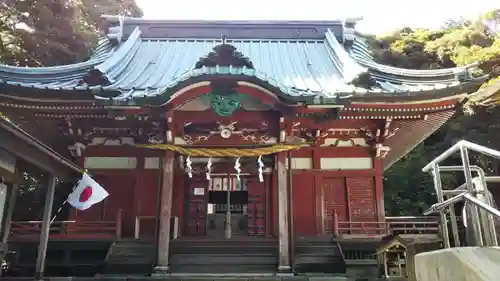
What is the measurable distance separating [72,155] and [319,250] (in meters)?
6.49

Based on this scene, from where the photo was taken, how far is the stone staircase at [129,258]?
9.14 meters

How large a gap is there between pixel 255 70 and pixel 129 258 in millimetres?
4871

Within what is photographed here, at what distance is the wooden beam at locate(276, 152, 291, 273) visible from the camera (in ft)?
28.6

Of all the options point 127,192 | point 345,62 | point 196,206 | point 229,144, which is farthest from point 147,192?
point 345,62

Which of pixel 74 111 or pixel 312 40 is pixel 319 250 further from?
pixel 312 40

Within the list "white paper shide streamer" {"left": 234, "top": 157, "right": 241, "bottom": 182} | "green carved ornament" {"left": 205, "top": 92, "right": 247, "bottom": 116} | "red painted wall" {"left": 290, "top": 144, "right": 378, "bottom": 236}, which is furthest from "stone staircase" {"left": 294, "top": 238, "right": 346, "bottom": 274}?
"green carved ornament" {"left": 205, "top": 92, "right": 247, "bottom": 116}

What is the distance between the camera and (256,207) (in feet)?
35.0

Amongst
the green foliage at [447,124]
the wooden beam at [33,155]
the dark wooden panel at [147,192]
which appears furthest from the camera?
the green foliage at [447,124]

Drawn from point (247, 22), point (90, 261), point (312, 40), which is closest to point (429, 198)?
point (312, 40)

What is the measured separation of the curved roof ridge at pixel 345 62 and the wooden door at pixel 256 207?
134 inches

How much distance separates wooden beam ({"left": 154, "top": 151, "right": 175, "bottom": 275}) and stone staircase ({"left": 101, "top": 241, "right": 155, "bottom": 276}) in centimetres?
61

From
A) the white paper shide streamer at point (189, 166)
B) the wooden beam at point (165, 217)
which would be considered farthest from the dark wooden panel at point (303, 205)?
the wooden beam at point (165, 217)

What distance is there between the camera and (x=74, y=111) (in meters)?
9.64

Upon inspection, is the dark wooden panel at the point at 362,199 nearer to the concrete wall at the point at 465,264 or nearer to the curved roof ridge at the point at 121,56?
the concrete wall at the point at 465,264
